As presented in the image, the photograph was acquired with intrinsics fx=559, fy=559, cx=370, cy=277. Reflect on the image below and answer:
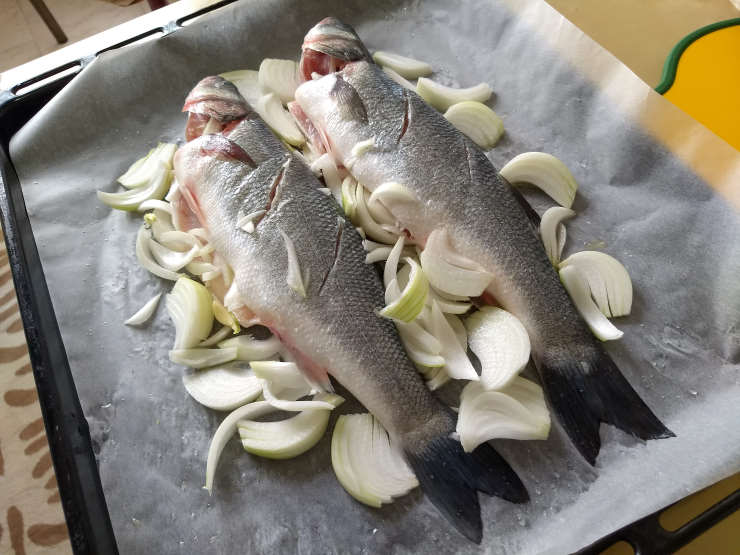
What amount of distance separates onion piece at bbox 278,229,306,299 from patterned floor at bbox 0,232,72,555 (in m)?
1.09

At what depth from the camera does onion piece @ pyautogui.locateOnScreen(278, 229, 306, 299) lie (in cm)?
119

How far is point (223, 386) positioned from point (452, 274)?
0.57m

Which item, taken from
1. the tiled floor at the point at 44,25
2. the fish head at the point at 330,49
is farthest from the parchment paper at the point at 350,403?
the tiled floor at the point at 44,25

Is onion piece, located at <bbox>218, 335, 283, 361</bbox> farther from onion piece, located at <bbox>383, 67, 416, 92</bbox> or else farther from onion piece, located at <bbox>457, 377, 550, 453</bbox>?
onion piece, located at <bbox>383, 67, 416, 92</bbox>

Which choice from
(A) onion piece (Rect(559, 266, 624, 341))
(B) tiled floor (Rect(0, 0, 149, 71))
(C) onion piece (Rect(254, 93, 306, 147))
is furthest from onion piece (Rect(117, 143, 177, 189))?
(B) tiled floor (Rect(0, 0, 149, 71))

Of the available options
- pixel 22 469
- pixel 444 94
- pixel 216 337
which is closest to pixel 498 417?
pixel 216 337

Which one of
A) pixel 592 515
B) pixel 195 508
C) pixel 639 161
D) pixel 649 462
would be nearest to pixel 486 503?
pixel 592 515

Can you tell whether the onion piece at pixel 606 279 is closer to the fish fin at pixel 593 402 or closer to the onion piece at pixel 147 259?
the fish fin at pixel 593 402

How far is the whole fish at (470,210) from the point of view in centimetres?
115

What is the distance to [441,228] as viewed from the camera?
4.39 feet

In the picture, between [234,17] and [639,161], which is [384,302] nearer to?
[639,161]

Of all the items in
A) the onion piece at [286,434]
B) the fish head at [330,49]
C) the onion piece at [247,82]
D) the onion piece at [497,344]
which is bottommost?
the onion piece at [286,434]

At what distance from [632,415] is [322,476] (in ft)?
2.10

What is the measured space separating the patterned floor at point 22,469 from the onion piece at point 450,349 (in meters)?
1.25
